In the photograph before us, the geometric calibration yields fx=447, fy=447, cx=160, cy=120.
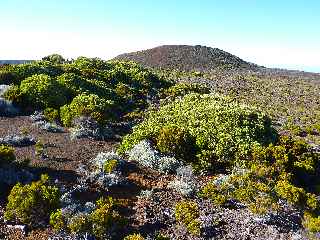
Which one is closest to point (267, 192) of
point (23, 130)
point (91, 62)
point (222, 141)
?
point (222, 141)

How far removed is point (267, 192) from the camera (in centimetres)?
1861

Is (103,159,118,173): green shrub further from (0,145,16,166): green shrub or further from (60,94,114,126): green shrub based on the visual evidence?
(60,94,114,126): green shrub

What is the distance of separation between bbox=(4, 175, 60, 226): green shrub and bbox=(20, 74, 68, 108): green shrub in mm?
16169

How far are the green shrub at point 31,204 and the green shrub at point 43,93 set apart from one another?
16.2 metres

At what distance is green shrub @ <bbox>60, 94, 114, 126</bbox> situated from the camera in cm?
2780

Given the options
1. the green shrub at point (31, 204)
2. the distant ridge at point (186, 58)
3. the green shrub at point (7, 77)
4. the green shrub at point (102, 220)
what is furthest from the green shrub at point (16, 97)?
the distant ridge at point (186, 58)

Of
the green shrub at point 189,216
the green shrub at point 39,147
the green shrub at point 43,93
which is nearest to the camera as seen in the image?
the green shrub at point 189,216

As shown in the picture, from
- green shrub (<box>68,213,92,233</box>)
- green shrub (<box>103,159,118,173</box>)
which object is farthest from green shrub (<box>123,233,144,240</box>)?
green shrub (<box>103,159,118,173</box>)

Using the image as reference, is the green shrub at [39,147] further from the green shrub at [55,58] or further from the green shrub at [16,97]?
the green shrub at [55,58]

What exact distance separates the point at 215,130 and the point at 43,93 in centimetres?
1428

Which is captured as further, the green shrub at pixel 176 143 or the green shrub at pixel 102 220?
the green shrub at pixel 176 143

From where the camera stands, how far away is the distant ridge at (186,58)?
95.9 metres

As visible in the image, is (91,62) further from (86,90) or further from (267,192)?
(267,192)

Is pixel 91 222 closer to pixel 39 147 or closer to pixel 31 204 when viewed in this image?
pixel 31 204
